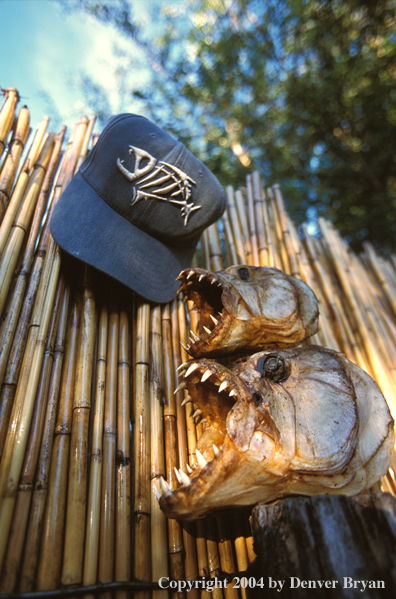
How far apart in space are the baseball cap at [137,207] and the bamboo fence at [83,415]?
7.9 inches

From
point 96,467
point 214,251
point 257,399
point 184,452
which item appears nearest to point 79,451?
point 96,467

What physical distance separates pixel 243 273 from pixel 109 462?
1.15m

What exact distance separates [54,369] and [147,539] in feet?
2.73

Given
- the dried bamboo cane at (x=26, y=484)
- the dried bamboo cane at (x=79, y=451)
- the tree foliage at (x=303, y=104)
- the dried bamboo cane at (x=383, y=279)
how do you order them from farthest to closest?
the tree foliage at (x=303, y=104)
the dried bamboo cane at (x=383, y=279)
the dried bamboo cane at (x=79, y=451)
the dried bamboo cane at (x=26, y=484)

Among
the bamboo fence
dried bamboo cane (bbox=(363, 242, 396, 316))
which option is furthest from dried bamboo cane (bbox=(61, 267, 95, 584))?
dried bamboo cane (bbox=(363, 242, 396, 316))

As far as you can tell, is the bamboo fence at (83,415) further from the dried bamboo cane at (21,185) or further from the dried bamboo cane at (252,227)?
the dried bamboo cane at (252,227)

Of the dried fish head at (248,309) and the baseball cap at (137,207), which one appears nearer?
the dried fish head at (248,309)

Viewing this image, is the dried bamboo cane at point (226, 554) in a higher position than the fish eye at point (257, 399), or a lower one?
lower

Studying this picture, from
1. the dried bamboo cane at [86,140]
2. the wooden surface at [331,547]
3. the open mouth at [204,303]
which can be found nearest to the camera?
the wooden surface at [331,547]

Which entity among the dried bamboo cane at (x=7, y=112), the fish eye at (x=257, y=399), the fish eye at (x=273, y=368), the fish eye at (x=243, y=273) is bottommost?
the fish eye at (x=257, y=399)


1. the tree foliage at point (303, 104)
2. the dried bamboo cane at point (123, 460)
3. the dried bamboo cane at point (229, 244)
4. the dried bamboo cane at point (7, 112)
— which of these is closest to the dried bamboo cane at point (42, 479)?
the dried bamboo cane at point (123, 460)

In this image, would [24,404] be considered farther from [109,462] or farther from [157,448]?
[157,448]

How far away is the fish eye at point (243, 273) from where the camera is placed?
197cm

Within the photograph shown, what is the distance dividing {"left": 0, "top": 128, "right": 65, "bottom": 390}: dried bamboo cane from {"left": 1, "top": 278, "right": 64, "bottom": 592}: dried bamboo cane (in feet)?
0.55
